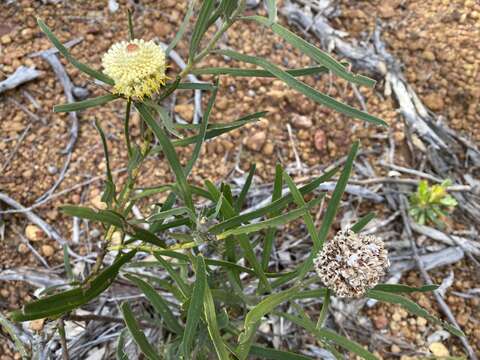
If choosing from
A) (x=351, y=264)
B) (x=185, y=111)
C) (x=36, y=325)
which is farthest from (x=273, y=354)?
(x=185, y=111)

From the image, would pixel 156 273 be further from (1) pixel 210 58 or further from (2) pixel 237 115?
(1) pixel 210 58

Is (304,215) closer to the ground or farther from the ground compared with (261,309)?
farther from the ground

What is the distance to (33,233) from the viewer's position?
227cm

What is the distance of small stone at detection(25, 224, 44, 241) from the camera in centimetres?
226

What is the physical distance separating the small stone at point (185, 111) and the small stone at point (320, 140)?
2.16ft

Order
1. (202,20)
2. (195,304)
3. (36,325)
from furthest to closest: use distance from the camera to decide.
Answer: (36,325)
(202,20)
(195,304)

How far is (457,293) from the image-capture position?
2318 millimetres

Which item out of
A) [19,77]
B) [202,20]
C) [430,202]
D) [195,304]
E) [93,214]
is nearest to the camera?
[93,214]

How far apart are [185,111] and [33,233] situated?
0.95 metres

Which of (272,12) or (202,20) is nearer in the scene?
(272,12)

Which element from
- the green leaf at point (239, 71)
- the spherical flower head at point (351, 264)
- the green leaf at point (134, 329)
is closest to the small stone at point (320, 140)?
the green leaf at point (239, 71)

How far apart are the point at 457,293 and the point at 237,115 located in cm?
137

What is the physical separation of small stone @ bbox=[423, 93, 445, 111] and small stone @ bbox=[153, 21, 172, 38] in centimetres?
148

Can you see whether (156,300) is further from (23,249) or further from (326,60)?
(23,249)
